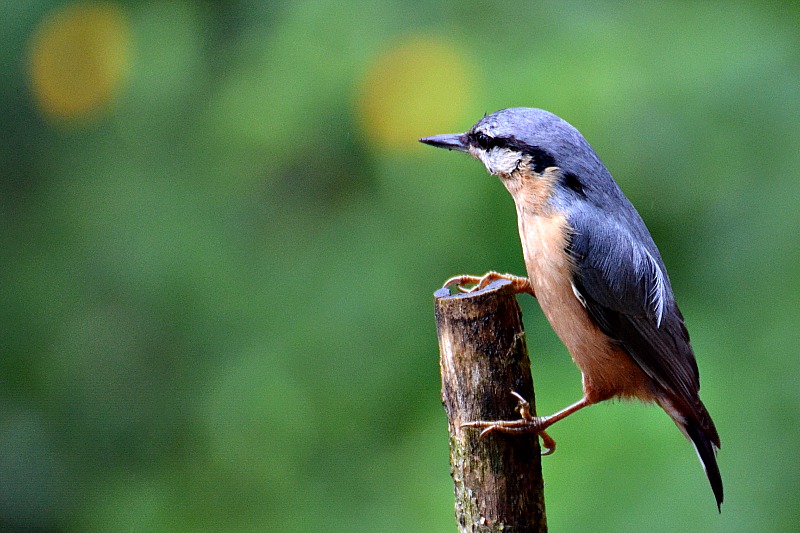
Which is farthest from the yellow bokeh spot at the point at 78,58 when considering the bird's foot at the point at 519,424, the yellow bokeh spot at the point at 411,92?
the bird's foot at the point at 519,424

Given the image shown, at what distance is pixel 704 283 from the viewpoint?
3266 mm

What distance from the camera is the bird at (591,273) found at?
8.80 feet

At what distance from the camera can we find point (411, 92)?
12.1ft

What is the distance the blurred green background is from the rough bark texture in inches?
21.7

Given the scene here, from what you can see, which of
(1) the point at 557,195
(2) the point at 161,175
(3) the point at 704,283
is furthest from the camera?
(2) the point at 161,175

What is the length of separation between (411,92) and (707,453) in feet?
5.66

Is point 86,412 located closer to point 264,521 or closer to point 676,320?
point 264,521

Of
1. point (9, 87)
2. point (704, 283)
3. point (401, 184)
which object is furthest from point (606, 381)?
point (9, 87)

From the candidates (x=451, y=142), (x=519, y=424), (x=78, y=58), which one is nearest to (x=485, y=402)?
(x=519, y=424)

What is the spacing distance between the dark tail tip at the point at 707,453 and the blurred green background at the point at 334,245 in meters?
0.20

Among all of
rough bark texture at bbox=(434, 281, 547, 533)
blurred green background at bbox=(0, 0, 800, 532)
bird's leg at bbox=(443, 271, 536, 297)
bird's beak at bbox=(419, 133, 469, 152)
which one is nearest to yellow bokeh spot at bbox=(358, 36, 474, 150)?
blurred green background at bbox=(0, 0, 800, 532)

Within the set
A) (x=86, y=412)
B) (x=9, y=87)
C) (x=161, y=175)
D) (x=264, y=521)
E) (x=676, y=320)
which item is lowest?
(x=264, y=521)

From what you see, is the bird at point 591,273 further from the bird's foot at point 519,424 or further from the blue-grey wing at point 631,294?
the bird's foot at point 519,424

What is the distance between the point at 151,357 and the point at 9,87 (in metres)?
1.22
